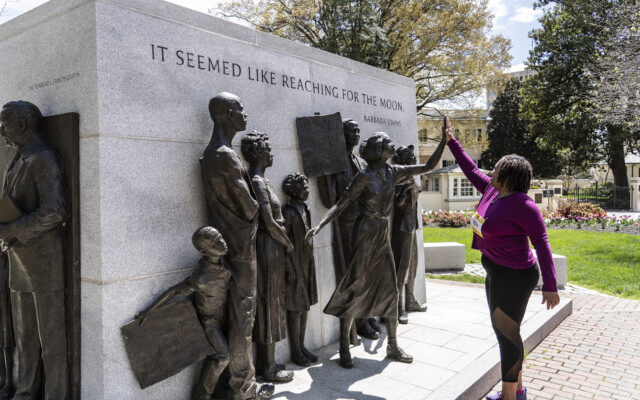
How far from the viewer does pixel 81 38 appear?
11.5 feet

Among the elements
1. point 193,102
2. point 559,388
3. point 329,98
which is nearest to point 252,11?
point 329,98

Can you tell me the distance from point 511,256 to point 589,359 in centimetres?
291

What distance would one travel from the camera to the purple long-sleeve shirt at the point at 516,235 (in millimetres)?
3438

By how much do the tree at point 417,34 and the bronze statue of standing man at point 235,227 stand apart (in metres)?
16.6

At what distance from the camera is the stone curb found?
411 cm

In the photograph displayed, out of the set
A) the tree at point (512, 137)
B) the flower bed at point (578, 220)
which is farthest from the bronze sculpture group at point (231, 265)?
the tree at point (512, 137)

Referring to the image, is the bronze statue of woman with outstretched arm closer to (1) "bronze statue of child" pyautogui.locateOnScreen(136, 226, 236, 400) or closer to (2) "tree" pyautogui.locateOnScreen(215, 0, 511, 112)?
(1) "bronze statue of child" pyautogui.locateOnScreen(136, 226, 236, 400)

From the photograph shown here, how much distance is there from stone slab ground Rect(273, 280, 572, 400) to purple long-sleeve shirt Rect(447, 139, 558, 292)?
4.45ft

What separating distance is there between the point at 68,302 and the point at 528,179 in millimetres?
3766

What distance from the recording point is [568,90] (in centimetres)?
2900

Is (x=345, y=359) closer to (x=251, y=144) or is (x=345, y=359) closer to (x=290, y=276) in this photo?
(x=290, y=276)

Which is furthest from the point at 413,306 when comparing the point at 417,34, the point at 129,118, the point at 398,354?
the point at 417,34

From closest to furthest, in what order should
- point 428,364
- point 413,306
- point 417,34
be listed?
point 428,364 → point 413,306 → point 417,34

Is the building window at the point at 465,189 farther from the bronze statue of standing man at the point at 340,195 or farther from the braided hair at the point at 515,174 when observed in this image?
the braided hair at the point at 515,174
